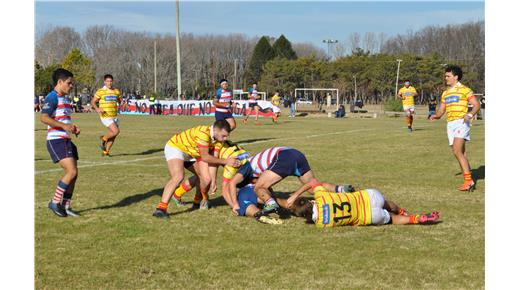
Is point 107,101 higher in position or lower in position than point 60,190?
higher

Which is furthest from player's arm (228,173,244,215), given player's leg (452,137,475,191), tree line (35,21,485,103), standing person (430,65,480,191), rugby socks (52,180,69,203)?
tree line (35,21,485,103)

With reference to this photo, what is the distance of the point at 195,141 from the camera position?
9375mm

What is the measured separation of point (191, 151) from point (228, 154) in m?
0.57

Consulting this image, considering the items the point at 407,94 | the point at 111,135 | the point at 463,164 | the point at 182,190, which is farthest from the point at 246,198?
the point at 407,94

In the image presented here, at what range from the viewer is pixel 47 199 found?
35.4ft

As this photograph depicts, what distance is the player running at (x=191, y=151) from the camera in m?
9.18

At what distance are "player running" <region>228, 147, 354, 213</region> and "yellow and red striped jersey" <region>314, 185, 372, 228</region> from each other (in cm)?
74

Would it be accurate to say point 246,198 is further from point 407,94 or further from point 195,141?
point 407,94

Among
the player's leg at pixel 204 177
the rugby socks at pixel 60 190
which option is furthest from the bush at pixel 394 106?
the rugby socks at pixel 60 190

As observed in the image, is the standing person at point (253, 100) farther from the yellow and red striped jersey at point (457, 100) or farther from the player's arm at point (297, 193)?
the player's arm at point (297, 193)

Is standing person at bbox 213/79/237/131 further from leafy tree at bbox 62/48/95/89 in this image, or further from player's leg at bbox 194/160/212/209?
leafy tree at bbox 62/48/95/89

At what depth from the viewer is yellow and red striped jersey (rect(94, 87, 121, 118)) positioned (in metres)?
18.6

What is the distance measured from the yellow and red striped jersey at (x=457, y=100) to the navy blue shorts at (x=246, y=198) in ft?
16.3

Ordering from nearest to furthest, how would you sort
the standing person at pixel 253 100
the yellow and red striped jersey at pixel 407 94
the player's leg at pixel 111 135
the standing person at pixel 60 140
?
the standing person at pixel 60 140
the player's leg at pixel 111 135
the yellow and red striped jersey at pixel 407 94
the standing person at pixel 253 100
